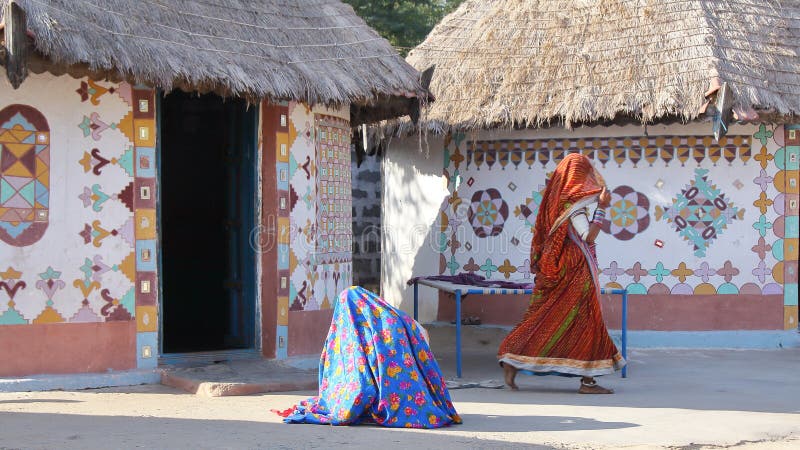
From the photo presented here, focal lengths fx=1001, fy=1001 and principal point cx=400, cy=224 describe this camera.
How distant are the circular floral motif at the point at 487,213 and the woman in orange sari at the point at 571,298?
3313 mm

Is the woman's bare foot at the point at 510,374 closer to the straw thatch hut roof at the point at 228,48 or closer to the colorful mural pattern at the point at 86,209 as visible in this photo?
the straw thatch hut roof at the point at 228,48

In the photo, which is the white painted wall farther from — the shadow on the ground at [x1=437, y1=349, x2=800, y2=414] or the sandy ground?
the sandy ground

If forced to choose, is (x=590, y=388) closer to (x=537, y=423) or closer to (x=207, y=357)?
(x=537, y=423)

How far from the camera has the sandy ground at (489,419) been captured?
5.35 metres

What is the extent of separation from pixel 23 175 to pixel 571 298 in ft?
12.8

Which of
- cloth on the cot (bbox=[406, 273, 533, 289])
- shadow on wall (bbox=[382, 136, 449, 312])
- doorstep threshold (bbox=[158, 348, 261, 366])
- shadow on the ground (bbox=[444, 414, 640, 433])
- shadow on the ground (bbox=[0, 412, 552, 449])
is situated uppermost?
shadow on wall (bbox=[382, 136, 449, 312])

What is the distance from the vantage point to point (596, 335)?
23.5 ft

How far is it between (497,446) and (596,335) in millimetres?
2146

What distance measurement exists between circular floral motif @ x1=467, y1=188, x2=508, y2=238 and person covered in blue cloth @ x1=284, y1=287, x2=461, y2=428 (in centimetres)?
482

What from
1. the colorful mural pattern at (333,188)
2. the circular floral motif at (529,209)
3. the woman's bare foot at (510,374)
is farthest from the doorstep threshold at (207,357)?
the circular floral motif at (529,209)

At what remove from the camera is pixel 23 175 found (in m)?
6.82

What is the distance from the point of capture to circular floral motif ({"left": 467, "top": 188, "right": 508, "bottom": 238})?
10586mm

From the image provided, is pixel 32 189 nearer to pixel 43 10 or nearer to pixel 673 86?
pixel 43 10

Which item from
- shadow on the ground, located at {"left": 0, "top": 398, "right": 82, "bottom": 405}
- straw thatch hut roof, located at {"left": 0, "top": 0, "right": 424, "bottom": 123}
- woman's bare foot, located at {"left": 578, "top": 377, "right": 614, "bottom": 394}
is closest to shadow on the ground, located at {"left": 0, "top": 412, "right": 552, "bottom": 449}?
shadow on the ground, located at {"left": 0, "top": 398, "right": 82, "bottom": 405}
